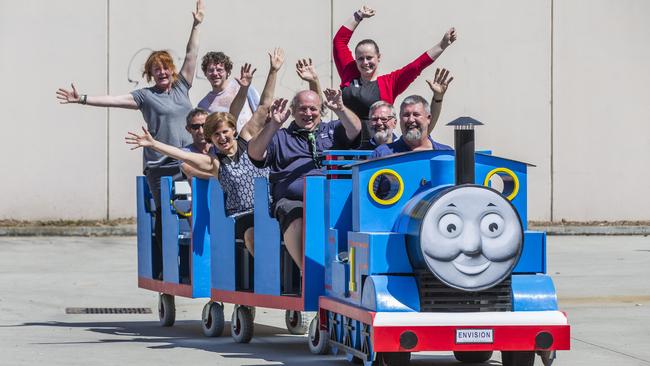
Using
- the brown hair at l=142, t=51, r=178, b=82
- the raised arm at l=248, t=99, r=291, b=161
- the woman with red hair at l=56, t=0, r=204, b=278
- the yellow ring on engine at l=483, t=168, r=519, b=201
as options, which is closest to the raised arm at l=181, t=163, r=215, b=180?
the woman with red hair at l=56, t=0, r=204, b=278

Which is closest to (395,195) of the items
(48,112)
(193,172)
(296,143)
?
(296,143)

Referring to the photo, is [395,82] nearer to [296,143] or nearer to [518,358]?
[296,143]

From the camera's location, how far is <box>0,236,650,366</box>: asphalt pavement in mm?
8688

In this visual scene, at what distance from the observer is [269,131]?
9062 mm

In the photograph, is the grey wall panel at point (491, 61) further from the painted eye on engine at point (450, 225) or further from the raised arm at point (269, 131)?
the painted eye on engine at point (450, 225)

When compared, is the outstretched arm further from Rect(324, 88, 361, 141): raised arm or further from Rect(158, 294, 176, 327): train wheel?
Rect(158, 294, 176, 327): train wheel

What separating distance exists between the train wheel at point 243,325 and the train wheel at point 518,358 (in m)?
2.04

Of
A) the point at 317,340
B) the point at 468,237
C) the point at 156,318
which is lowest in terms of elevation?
the point at 156,318

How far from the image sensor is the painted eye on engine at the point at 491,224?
→ 7363mm

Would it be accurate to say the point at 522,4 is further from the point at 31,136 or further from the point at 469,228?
the point at 469,228

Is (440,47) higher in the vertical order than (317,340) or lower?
higher

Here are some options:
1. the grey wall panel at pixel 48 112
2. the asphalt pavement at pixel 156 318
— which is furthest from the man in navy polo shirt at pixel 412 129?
the grey wall panel at pixel 48 112

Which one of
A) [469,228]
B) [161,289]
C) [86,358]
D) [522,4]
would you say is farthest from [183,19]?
[469,228]

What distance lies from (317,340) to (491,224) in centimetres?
185
